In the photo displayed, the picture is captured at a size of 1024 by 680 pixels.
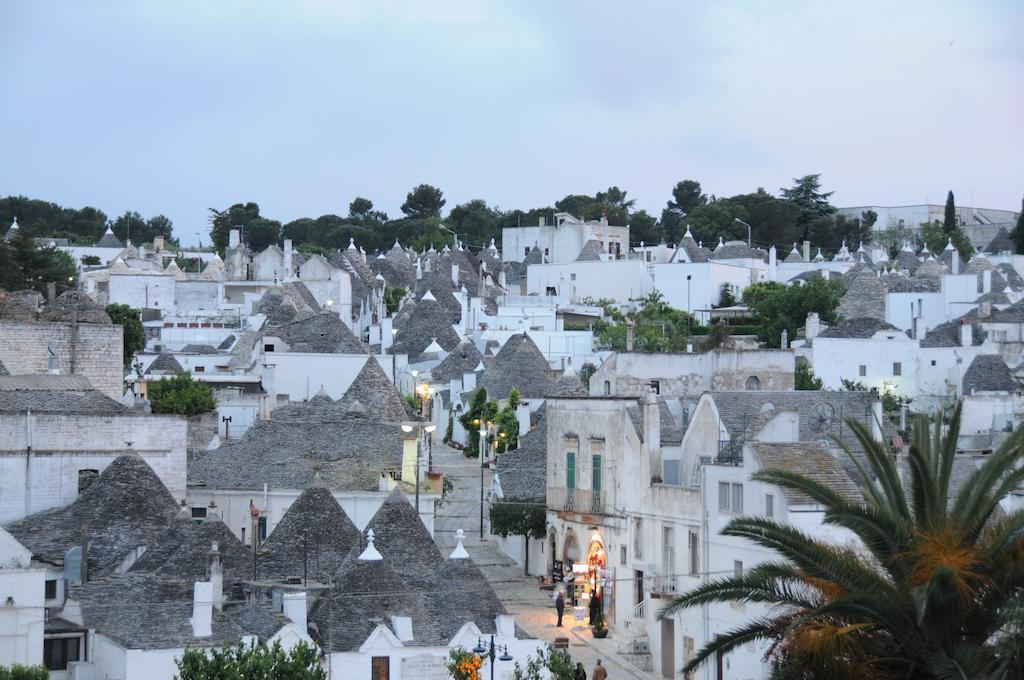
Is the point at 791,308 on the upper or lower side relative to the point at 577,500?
upper

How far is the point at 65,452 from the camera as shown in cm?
4872

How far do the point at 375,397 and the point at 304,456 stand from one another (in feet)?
33.5

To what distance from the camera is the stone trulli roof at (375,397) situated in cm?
6034

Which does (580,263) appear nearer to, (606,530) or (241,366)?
(241,366)

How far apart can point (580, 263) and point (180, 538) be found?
208ft

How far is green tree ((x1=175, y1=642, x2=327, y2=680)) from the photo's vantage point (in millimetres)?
32469

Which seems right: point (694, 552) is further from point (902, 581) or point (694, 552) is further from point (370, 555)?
point (902, 581)

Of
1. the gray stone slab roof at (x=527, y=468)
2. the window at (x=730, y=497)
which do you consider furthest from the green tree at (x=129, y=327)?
the window at (x=730, y=497)

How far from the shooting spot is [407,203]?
167 meters

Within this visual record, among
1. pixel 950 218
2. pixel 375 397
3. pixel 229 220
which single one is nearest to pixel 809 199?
pixel 950 218

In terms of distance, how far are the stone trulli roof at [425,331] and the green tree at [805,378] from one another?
17005mm

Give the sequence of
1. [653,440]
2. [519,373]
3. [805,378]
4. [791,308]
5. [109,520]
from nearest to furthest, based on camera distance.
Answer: [109,520]
[653,440]
[519,373]
[805,378]
[791,308]

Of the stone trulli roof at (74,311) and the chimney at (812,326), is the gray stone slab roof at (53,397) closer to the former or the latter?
Answer: the stone trulli roof at (74,311)

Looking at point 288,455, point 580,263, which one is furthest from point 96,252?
point 288,455
